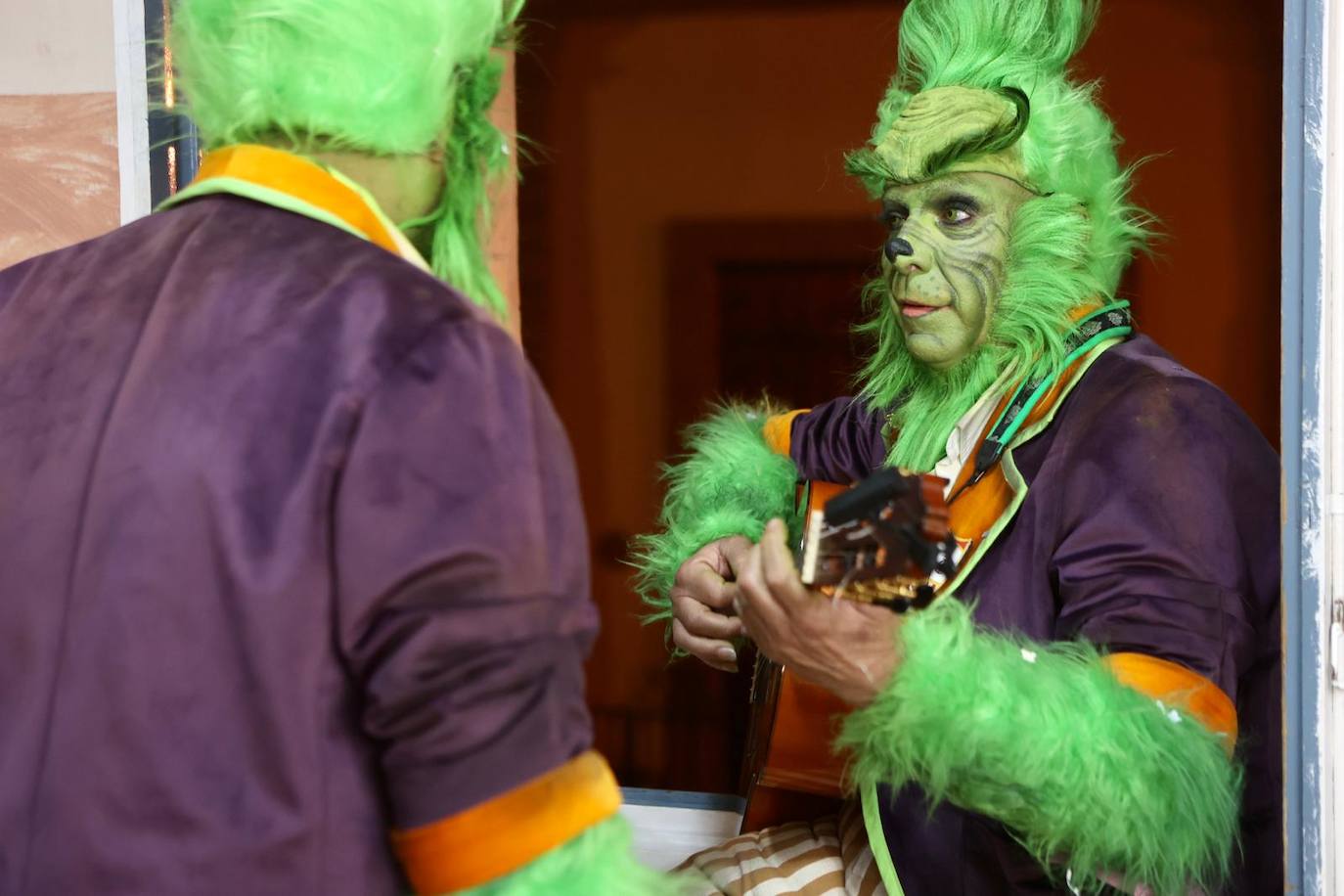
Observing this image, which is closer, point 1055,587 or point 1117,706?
point 1117,706

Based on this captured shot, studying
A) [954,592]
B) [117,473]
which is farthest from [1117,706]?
[117,473]

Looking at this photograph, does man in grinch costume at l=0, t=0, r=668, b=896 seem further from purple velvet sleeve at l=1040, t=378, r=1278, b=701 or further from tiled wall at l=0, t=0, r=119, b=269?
tiled wall at l=0, t=0, r=119, b=269

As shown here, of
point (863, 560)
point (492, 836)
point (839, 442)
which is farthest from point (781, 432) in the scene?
point (492, 836)

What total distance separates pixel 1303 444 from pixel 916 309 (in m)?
0.70

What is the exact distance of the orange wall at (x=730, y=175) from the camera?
3.94 m

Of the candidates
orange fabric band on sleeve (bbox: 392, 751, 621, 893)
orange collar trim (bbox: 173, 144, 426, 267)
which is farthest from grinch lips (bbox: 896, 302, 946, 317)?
orange fabric band on sleeve (bbox: 392, 751, 621, 893)

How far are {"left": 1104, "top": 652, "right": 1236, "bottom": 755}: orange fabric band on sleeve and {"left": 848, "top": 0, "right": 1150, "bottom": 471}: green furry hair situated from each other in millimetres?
555

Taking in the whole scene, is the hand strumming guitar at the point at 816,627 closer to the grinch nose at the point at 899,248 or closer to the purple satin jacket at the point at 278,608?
the purple satin jacket at the point at 278,608

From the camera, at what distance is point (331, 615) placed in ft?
3.31

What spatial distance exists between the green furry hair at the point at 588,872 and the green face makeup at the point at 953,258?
127 centimetres

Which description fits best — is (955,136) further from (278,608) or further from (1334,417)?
(278,608)

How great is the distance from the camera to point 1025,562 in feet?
6.08

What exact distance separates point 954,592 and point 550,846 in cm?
108

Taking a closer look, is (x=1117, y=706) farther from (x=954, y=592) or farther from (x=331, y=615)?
(x=331, y=615)
